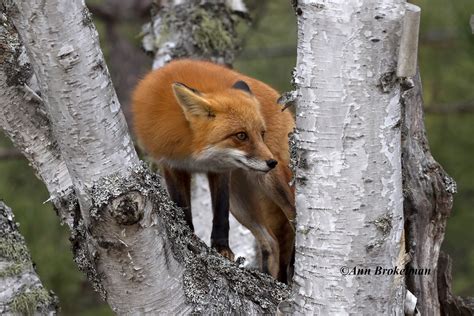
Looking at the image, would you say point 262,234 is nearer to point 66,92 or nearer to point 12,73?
point 12,73

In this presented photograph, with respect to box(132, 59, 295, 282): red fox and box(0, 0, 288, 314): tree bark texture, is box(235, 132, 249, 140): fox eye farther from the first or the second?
box(0, 0, 288, 314): tree bark texture

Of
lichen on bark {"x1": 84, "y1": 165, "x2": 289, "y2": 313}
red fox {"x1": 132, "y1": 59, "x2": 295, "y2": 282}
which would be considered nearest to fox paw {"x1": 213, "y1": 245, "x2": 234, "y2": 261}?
red fox {"x1": 132, "y1": 59, "x2": 295, "y2": 282}

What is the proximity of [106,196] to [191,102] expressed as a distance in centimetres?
201

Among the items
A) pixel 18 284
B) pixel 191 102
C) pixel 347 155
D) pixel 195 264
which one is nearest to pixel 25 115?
pixel 18 284

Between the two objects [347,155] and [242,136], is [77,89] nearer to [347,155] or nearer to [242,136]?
[347,155]

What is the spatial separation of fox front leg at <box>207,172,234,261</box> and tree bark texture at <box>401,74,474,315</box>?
111 centimetres

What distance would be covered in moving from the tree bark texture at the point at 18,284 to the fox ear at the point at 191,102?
1.64m

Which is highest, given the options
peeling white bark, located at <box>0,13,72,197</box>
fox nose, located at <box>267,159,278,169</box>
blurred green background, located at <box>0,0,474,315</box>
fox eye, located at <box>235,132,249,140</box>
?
peeling white bark, located at <box>0,13,72,197</box>

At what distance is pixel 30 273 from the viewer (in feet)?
10.5

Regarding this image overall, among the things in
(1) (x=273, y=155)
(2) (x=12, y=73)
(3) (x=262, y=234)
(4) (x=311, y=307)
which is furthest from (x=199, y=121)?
(4) (x=311, y=307)

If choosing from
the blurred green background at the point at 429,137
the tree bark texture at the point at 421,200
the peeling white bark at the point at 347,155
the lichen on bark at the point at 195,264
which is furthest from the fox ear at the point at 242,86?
the blurred green background at the point at 429,137

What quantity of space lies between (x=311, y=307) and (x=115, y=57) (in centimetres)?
600

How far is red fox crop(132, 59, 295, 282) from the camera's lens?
473cm

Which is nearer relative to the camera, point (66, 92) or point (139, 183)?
point (66, 92)
